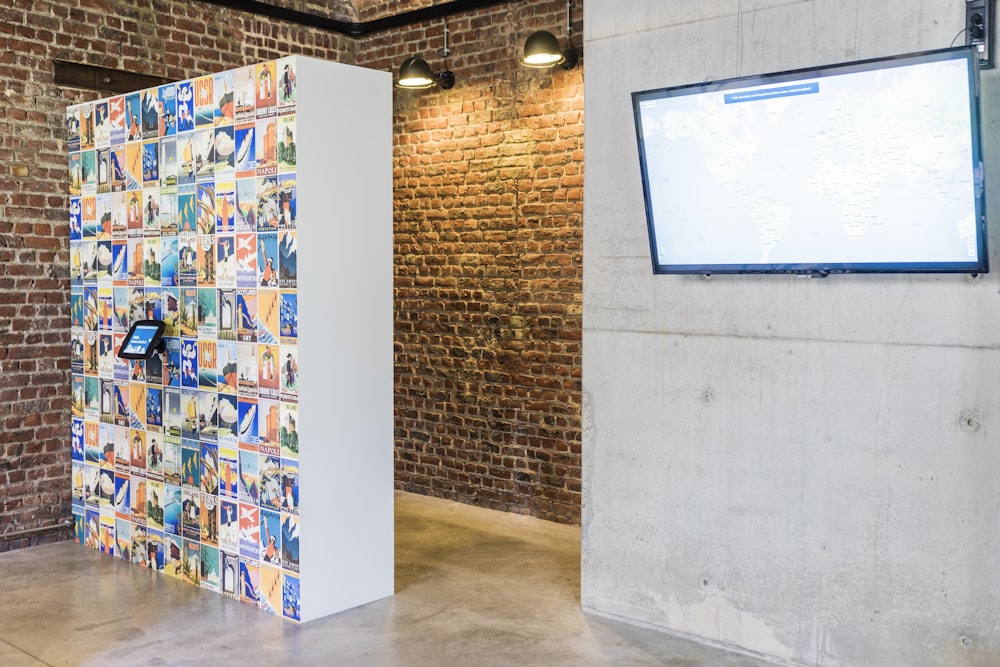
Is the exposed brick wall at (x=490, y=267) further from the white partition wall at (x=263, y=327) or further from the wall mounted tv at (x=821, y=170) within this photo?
the wall mounted tv at (x=821, y=170)

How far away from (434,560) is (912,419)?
287 centimetres

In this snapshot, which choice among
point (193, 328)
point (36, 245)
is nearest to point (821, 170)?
point (193, 328)

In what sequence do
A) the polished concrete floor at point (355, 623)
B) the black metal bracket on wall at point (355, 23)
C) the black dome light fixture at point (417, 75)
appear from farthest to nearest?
the black metal bracket on wall at point (355, 23) < the black dome light fixture at point (417, 75) < the polished concrete floor at point (355, 623)

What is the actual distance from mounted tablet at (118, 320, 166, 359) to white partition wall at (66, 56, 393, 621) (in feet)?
0.30

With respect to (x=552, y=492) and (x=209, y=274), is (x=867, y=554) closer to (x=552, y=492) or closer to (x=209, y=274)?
(x=552, y=492)

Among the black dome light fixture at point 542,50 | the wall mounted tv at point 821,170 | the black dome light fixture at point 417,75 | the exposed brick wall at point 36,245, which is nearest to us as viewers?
the wall mounted tv at point 821,170

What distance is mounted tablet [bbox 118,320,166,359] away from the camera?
16.5ft

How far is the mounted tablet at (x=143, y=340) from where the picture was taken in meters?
5.02

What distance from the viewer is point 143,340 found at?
5.08m

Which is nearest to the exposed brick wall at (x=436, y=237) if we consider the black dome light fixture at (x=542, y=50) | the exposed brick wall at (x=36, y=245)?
the exposed brick wall at (x=36, y=245)

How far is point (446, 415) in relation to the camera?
7023 millimetres

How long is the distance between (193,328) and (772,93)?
10.1 feet

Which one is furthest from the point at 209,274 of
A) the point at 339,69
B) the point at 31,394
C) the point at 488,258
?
the point at 488,258

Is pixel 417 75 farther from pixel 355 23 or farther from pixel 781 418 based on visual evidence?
pixel 781 418
